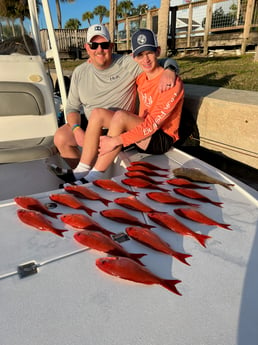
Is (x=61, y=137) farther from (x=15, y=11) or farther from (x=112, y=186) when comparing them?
(x=15, y=11)

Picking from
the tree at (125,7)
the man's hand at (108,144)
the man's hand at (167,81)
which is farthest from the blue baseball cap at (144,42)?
the tree at (125,7)

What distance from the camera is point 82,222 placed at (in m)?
1.58

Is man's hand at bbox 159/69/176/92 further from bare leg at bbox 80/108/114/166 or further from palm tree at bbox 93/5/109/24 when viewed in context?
palm tree at bbox 93/5/109/24

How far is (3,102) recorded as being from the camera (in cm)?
294

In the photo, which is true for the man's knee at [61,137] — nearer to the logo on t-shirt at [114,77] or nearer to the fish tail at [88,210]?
the logo on t-shirt at [114,77]

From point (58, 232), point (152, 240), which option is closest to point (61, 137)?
point (58, 232)

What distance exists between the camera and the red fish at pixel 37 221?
1.56m

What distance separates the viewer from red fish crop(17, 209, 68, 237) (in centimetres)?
156

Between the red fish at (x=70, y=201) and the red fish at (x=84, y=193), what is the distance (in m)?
0.07

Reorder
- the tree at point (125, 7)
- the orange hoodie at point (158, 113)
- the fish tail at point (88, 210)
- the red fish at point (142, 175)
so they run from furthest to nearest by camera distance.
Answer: the tree at point (125, 7) → the orange hoodie at point (158, 113) → the red fish at point (142, 175) → the fish tail at point (88, 210)

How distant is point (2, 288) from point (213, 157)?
2.66 meters

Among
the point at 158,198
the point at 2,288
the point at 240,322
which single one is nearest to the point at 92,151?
the point at 158,198

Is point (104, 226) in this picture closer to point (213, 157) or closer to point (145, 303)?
point (145, 303)

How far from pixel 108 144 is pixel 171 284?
56.5 inches
